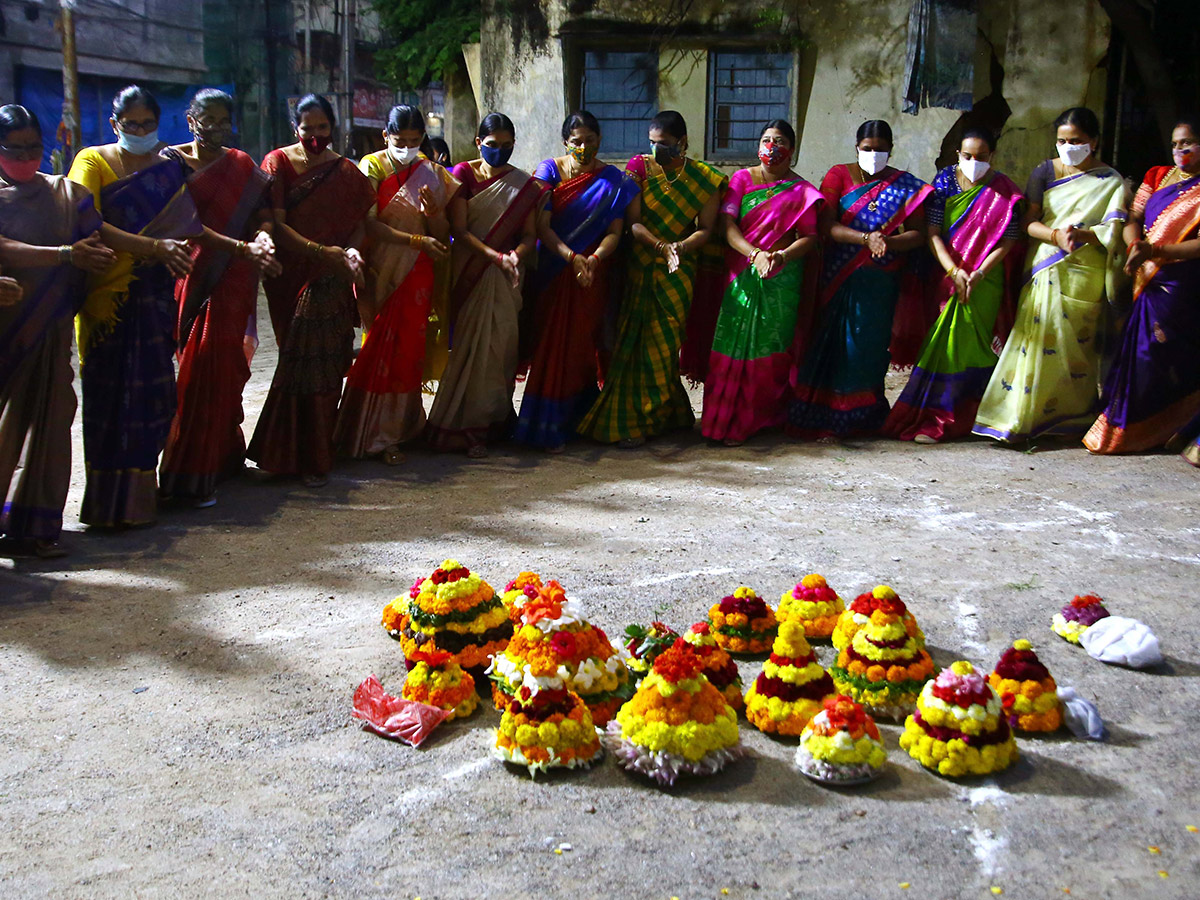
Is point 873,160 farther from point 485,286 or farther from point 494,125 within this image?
point 485,286

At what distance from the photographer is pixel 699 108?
11.8 m

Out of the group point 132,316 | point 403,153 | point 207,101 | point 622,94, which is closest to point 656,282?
point 403,153

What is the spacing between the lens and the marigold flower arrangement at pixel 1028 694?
11.5 feet

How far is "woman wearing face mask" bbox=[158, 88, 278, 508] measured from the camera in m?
5.83

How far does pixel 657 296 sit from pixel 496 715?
405 centimetres

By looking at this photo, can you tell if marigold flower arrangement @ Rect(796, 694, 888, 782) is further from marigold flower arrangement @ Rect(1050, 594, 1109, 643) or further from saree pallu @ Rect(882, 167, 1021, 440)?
saree pallu @ Rect(882, 167, 1021, 440)

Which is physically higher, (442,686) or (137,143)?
(137,143)

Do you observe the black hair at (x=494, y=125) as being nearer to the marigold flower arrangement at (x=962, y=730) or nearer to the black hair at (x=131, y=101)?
the black hair at (x=131, y=101)

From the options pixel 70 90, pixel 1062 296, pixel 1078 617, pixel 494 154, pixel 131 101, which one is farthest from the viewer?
pixel 70 90

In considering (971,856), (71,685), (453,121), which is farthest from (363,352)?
(453,121)

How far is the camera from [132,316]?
547 centimetres

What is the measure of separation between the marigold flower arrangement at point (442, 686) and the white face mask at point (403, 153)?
12.5ft

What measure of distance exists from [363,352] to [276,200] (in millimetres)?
1081

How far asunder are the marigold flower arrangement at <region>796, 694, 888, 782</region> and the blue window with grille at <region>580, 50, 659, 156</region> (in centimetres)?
956
